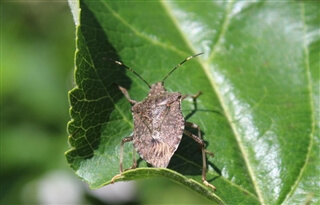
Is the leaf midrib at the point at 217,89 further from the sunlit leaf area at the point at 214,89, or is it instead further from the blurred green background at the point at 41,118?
the blurred green background at the point at 41,118

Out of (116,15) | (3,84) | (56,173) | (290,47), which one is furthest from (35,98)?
(290,47)

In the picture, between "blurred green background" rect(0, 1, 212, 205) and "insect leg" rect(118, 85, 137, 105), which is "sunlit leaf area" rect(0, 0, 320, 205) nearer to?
"insect leg" rect(118, 85, 137, 105)

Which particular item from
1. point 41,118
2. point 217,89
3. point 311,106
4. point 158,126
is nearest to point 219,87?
point 217,89

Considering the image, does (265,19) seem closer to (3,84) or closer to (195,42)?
(195,42)

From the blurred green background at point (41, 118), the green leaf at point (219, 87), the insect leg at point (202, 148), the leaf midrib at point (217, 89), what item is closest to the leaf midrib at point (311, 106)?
the green leaf at point (219, 87)

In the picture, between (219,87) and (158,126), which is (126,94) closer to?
(158,126)
